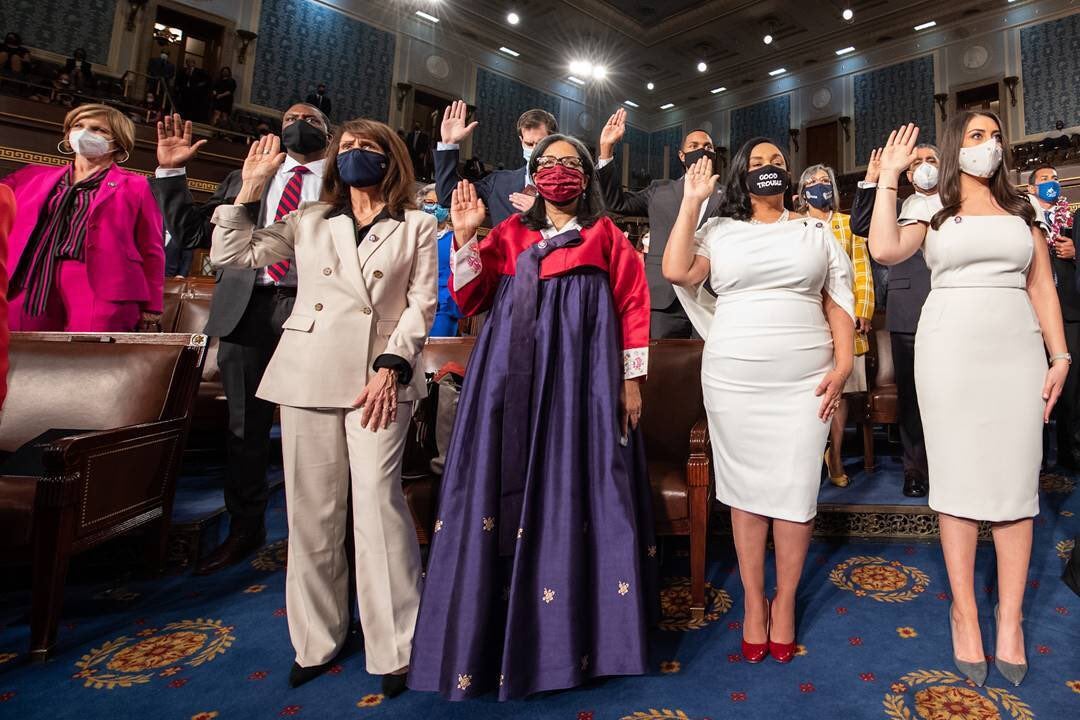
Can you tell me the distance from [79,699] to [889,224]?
2536 mm

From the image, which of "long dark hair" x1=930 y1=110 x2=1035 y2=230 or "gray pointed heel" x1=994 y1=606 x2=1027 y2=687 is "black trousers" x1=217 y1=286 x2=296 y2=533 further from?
"gray pointed heel" x1=994 y1=606 x2=1027 y2=687

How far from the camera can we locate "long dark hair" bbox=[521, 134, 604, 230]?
1.71 meters

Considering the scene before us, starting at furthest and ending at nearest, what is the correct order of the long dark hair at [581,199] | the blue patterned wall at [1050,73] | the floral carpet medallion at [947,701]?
the blue patterned wall at [1050,73]
the long dark hair at [581,199]
the floral carpet medallion at [947,701]

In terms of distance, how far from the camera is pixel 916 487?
2920mm

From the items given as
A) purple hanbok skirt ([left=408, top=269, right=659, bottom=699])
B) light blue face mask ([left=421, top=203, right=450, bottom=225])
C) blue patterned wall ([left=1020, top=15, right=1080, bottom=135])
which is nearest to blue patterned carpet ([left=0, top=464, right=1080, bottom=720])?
purple hanbok skirt ([left=408, top=269, right=659, bottom=699])

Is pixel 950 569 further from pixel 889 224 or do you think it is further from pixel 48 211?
pixel 48 211

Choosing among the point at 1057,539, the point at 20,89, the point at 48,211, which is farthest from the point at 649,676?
the point at 20,89

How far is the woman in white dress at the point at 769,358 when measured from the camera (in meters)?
1.71

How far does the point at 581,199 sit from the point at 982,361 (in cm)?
120

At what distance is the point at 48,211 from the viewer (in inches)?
91.9

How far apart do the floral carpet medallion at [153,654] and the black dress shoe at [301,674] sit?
32 cm

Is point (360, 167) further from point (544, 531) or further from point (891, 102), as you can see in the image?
point (891, 102)

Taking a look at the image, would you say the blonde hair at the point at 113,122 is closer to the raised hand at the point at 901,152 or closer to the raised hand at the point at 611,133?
the raised hand at the point at 611,133

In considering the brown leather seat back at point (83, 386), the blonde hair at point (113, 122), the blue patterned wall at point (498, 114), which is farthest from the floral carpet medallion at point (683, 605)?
the blue patterned wall at point (498, 114)
